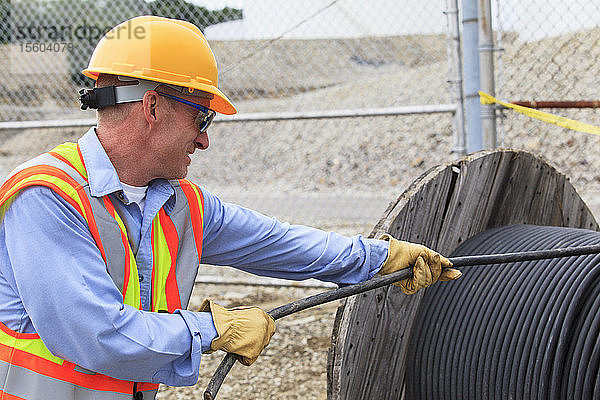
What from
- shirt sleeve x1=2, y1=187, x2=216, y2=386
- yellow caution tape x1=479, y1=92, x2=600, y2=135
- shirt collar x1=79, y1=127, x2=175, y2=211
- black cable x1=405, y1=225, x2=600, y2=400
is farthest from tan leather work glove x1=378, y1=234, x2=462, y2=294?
yellow caution tape x1=479, y1=92, x2=600, y2=135

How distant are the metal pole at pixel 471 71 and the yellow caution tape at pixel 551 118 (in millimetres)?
69

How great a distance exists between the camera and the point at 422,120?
1602cm

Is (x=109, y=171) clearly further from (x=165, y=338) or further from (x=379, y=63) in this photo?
(x=379, y=63)

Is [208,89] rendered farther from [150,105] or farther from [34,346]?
[34,346]

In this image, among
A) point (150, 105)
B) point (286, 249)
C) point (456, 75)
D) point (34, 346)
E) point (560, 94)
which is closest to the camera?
point (34, 346)

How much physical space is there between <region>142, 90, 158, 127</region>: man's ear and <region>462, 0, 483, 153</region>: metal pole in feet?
10.1

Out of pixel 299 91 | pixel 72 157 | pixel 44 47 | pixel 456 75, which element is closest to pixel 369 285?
pixel 72 157

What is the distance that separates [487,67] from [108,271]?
11.4 feet

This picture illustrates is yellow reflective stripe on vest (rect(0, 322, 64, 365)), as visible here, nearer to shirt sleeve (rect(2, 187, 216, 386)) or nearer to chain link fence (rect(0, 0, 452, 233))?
shirt sleeve (rect(2, 187, 216, 386))

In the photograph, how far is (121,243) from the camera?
2.06 meters

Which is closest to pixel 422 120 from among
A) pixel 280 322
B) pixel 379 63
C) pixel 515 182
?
pixel 379 63

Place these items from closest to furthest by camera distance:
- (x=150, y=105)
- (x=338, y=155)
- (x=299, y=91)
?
(x=150, y=105) < (x=338, y=155) < (x=299, y=91)

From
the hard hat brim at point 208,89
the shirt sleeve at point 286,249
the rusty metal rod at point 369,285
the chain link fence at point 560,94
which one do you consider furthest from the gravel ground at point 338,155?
the hard hat brim at point 208,89

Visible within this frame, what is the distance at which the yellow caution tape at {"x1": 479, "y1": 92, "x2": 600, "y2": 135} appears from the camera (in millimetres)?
4242
